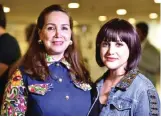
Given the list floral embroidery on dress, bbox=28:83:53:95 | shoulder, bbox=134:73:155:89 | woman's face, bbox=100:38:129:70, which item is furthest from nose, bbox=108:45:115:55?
floral embroidery on dress, bbox=28:83:53:95

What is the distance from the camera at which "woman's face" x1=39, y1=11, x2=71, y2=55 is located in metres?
0.76

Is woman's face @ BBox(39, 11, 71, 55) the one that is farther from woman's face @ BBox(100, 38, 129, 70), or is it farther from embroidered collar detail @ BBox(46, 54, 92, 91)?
woman's face @ BBox(100, 38, 129, 70)

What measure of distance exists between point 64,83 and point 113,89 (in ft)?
0.51

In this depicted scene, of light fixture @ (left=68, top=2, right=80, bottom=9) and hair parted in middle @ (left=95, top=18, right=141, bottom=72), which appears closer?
hair parted in middle @ (left=95, top=18, right=141, bottom=72)

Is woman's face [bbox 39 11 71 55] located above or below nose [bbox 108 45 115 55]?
above

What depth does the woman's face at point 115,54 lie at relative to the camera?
744mm

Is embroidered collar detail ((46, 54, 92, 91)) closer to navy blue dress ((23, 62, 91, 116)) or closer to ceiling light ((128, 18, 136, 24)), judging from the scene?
navy blue dress ((23, 62, 91, 116))

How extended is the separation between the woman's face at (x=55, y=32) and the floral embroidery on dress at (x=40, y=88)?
0.34 feet

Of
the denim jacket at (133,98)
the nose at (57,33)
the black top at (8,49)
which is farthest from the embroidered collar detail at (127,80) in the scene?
the black top at (8,49)

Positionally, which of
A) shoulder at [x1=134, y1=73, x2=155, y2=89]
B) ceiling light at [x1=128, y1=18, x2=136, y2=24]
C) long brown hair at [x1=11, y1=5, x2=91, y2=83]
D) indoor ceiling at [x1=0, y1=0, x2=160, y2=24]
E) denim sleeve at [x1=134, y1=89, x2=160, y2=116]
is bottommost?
denim sleeve at [x1=134, y1=89, x2=160, y2=116]

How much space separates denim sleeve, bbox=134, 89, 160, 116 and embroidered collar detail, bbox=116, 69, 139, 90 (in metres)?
0.05

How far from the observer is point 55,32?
0.76m

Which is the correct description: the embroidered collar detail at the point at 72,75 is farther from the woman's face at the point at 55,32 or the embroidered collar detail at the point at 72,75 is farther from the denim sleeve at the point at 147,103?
Answer: the denim sleeve at the point at 147,103

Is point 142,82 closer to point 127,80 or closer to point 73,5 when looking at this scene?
point 127,80
